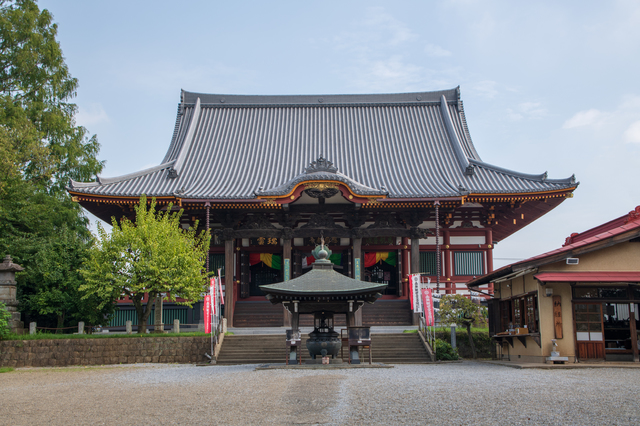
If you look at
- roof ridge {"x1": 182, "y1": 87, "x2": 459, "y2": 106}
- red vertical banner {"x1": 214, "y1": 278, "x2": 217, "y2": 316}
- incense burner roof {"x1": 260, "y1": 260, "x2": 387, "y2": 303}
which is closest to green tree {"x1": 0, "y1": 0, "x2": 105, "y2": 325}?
red vertical banner {"x1": 214, "y1": 278, "x2": 217, "y2": 316}

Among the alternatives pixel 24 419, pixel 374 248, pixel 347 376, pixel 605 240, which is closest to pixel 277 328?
pixel 374 248

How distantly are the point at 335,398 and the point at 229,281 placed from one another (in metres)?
12.7

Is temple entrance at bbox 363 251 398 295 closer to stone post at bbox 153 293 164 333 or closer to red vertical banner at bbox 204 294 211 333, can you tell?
red vertical banner at bbox 204 294 211 333

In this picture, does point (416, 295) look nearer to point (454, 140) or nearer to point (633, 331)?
point (633, 331)

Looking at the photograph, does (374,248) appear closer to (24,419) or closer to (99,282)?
(99,282)

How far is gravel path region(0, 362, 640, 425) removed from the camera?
701cm

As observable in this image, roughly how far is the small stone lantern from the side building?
3.51 meters

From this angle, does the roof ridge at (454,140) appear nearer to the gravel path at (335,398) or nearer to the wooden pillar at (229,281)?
the wooden pillar at (229,281)

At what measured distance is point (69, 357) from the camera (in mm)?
16000

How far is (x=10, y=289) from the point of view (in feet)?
56.5

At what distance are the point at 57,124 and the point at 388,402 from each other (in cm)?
2199

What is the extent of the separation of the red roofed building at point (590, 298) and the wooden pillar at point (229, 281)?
10.6 m

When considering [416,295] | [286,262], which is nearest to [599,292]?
[416,295]

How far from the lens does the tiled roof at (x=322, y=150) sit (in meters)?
21.4
